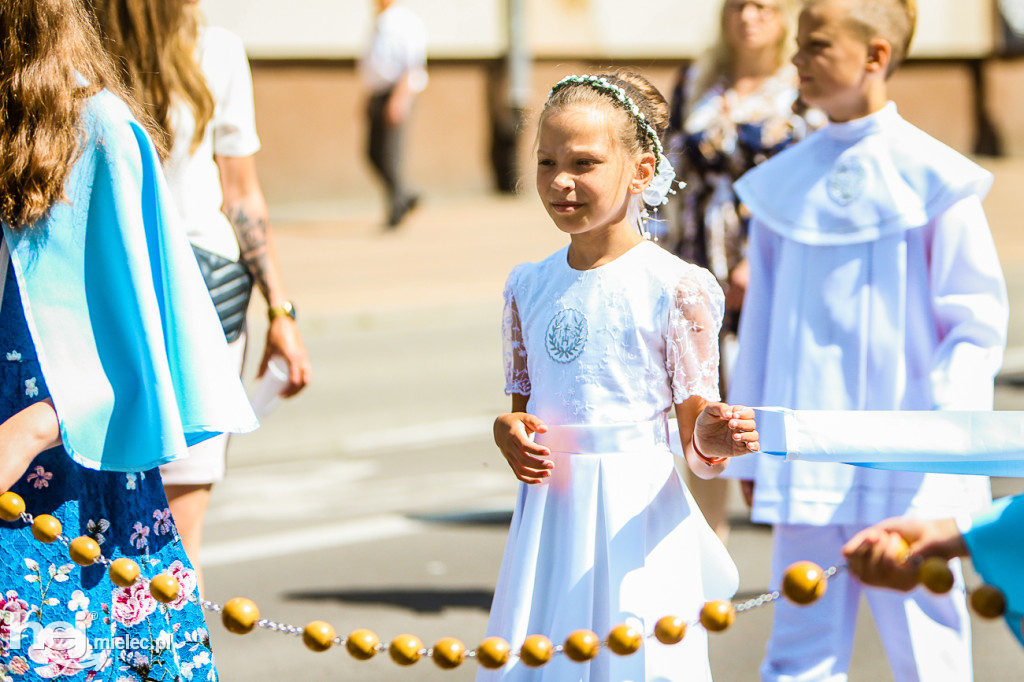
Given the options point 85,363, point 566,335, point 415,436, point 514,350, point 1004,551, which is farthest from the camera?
point 415,436

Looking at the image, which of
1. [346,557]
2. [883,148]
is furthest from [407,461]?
[883,148]

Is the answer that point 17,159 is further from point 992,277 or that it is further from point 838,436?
point 992,277

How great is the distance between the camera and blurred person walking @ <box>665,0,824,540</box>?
5.11 meters

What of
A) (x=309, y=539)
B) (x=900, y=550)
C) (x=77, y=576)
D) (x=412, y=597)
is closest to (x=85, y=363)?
(x=77, y=576)

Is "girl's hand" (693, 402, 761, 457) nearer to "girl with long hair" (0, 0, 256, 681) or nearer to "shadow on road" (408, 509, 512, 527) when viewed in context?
"girl with long hair" (0, 0, 256, 681)

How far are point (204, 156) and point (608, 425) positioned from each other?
1637mm

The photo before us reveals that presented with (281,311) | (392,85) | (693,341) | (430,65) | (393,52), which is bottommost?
(430,65)

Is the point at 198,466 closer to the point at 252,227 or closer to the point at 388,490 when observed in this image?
the point at 252,227

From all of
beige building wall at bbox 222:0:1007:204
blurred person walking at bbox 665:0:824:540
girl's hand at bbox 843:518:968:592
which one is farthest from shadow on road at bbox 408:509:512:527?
beige building wall at bbox 222:0:1007:204

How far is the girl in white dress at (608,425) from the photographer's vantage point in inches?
111

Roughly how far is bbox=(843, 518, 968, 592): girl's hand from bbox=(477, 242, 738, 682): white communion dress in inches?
27.2

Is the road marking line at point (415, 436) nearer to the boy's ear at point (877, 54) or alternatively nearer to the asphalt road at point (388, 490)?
the asphalt road at point (388, 490)

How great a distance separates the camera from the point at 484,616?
5.21 metres

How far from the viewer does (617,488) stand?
284 centimetres
